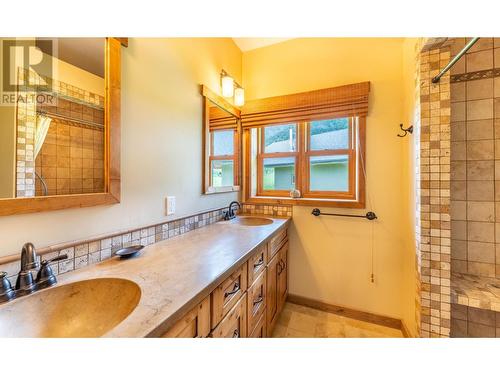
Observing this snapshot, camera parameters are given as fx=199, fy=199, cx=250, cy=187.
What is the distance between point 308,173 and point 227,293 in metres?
1.53

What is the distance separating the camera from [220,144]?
6.22 feet

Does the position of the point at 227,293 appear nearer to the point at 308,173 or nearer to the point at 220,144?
the point at 220,144

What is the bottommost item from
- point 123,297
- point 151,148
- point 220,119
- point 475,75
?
point 123,297

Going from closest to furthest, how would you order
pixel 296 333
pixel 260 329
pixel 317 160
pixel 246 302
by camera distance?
pixel 246 302 → pixel 260 329 → pixel 296 333 → pixel 317 160

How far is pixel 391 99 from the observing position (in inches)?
66.0

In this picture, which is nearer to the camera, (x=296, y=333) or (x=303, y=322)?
(x=296, y=333)

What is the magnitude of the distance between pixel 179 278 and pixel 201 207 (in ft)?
2.92

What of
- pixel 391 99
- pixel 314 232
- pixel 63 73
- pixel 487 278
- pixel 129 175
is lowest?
pixel 487 278

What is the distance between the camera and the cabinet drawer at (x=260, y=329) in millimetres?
1211

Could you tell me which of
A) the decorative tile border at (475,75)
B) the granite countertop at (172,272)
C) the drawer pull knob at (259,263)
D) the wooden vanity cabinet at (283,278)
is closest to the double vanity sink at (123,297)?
the granite countertop at (172,272)

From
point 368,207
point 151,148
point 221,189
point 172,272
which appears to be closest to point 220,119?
point 221,189
